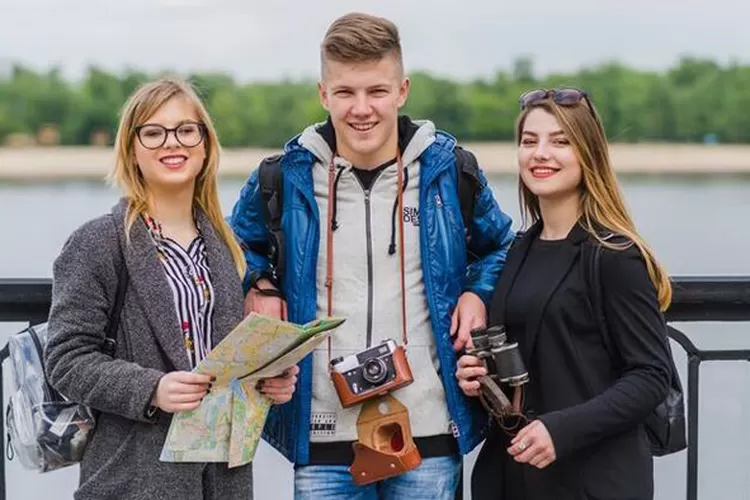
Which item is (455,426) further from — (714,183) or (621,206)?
(714,183)

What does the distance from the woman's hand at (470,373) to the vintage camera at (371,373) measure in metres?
0.11

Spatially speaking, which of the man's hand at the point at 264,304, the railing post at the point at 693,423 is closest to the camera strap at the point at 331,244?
the man's hand at the point at 264,304

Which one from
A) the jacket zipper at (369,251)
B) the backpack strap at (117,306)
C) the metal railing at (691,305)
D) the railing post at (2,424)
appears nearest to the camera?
the backpack strap at (117,306)

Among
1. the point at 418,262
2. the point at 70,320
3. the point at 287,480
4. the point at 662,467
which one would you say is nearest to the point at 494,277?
the point at 418,262

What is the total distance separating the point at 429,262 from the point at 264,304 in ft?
1.18

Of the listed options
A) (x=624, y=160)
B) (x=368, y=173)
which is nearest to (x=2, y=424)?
(x=368, y=173)

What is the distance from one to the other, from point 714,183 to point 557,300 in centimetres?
1209

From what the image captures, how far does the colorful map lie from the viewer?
184cm

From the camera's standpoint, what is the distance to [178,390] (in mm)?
1932

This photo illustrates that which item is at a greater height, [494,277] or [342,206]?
[342,206]

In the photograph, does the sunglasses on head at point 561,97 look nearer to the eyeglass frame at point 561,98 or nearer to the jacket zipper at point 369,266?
the eyeglass frame at point 561,98

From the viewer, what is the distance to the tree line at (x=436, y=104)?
1170 cm

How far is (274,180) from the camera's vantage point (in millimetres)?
2271

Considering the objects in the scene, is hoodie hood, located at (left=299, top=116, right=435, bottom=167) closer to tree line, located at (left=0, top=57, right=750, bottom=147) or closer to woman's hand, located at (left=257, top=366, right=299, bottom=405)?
woman's hand, located at (left=257, top=366, right=299, bottom=405)
